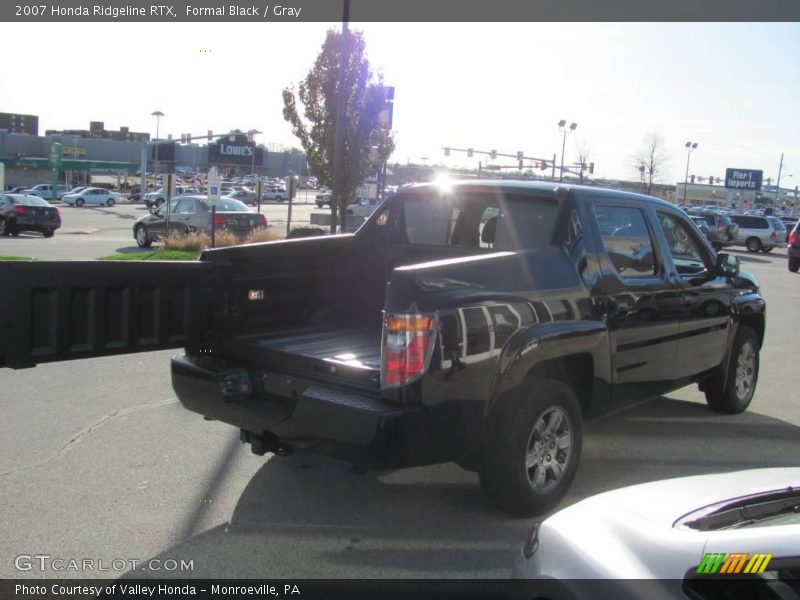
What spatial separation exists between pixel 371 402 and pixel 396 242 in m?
2.26

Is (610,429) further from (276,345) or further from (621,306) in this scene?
(276,345)

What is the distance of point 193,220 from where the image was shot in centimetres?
2395

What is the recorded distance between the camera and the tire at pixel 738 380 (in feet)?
20.9

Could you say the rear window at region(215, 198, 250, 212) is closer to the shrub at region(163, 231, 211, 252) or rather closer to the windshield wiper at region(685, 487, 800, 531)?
the shrub at region(163, 231, 211, 252)

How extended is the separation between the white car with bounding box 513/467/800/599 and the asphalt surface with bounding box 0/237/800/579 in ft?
4.10

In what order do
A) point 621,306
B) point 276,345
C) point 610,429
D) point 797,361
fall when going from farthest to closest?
1. point 797,361
2. point 610,429
3. point 621,306
4. point 276,345

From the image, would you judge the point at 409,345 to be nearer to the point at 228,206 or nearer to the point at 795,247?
the point at 228,206

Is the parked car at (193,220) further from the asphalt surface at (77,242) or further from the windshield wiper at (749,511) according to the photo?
the windshield wiper at (749,511)

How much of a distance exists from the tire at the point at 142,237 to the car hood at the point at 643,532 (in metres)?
22.6

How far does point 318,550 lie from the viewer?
3.72 metres

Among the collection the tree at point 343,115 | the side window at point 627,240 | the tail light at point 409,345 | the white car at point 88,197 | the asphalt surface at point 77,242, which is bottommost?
the asphalt surface at point 77,242

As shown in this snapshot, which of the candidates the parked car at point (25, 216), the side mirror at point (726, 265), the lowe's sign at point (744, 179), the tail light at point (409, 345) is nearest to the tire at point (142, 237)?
the parked car at point (25, 216)

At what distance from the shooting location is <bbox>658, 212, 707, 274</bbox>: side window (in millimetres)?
5633

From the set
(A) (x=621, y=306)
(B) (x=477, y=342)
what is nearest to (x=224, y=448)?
(B) (x=477, y=342)
